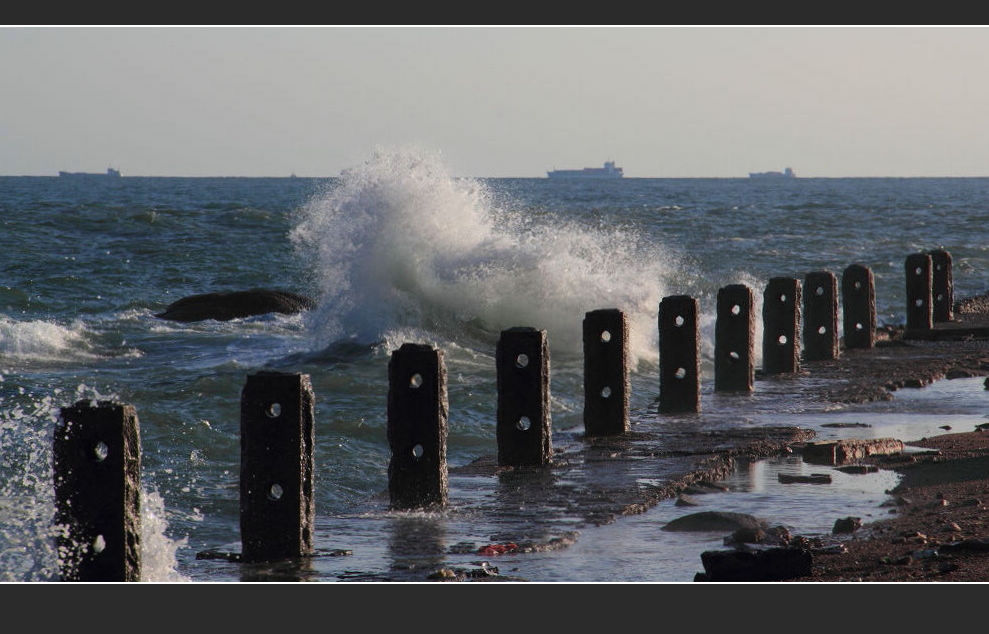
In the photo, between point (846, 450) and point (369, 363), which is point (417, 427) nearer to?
point (846, 450)

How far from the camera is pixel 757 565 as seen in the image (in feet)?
21.3

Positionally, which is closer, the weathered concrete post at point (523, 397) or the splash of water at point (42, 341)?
the weathered concrete post at point (523, 397)

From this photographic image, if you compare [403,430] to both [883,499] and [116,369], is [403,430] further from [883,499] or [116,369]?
[116,369]

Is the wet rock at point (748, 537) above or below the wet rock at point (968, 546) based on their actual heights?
below

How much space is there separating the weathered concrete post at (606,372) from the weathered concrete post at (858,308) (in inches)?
291

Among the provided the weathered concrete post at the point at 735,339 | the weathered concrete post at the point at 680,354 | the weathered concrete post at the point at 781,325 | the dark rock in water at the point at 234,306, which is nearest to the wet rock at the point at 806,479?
the weathered concrete post at the point at 680,354

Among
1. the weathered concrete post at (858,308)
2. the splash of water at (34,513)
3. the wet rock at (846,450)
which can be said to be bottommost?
the splash of water at (34,513)

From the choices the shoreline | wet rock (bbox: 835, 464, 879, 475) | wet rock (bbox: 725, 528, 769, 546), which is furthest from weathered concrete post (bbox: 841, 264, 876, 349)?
wet rock (bbox: 725, 528, 769, 546)

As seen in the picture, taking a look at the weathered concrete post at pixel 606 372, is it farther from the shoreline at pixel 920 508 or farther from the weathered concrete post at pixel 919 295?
the weathered concrete post at pixel 919 295

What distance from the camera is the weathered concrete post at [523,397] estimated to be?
986cm

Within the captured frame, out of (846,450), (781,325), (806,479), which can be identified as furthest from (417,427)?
(781,325)

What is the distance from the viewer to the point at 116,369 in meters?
17.9

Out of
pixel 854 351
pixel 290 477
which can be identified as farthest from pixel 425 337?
pixel 290 477

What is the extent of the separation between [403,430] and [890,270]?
97.9 ft
